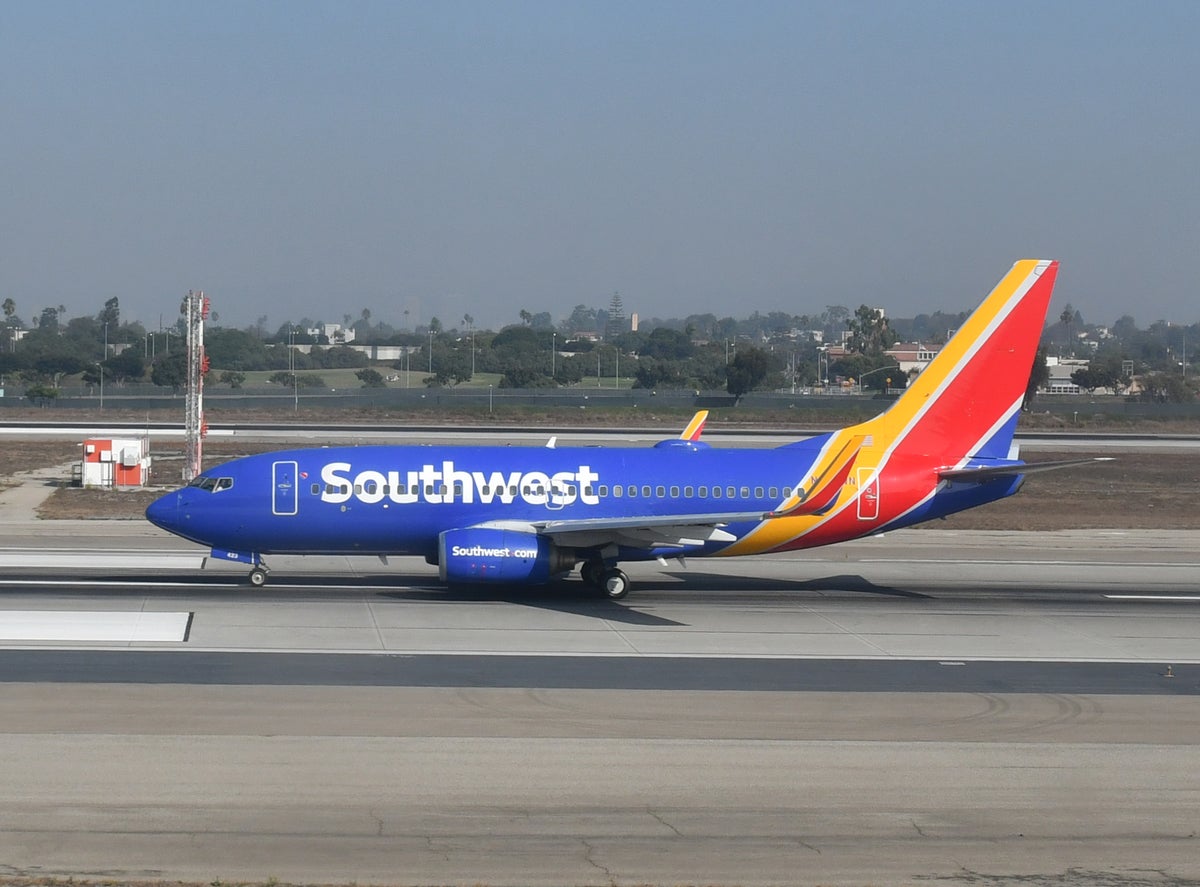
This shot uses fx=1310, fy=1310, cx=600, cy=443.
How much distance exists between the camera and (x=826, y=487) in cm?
3222

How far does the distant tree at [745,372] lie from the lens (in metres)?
130

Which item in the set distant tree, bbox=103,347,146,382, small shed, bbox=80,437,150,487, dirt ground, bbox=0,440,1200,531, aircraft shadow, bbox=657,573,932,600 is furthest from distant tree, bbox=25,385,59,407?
aircraft shadow, bbox=657,573,932,600

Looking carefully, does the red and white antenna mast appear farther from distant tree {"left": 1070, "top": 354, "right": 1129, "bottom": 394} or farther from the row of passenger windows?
distant tree {"left": 1070, "top": 354, "right": 1129, "bottom": 394}

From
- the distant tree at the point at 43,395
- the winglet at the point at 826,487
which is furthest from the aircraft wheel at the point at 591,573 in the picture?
the distant tree at the point at 43,395

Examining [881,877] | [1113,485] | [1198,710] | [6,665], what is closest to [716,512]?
[1198,710]

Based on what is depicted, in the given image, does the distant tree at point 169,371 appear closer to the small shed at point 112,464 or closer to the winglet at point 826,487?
the small shed at point 112,464

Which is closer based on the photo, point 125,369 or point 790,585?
point 790,585

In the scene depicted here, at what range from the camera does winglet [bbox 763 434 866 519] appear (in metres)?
32.1

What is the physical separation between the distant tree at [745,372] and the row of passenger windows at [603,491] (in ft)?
316

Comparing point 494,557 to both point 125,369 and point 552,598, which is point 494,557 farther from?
point 125,369

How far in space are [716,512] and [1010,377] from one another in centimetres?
841

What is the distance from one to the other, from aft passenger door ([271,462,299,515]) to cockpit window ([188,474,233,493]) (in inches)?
41.8

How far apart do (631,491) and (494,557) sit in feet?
14.2

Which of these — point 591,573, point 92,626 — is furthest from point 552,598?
point 92,626
